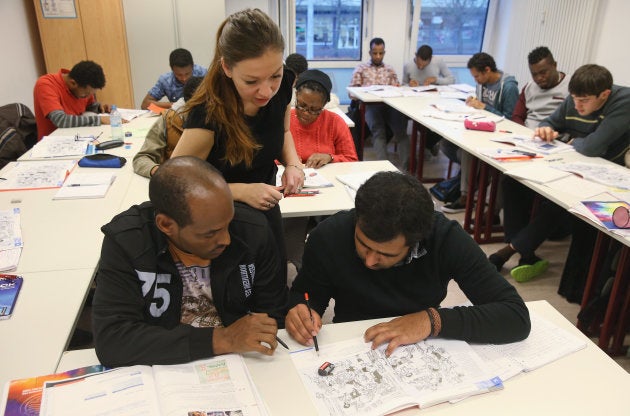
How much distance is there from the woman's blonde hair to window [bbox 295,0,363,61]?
5.54 m

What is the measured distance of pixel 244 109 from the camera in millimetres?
1490

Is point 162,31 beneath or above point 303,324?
above

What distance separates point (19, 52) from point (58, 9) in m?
0.68

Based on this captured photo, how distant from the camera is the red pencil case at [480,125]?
145 inches

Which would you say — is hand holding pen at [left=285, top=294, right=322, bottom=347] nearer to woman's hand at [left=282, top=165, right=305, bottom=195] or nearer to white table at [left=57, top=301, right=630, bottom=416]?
white table at [left=57, top=301, right=630, bottom=416]

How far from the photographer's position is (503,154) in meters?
3.06

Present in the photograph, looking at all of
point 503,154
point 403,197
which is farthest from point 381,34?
point 403,197

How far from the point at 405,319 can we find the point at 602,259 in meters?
1.65

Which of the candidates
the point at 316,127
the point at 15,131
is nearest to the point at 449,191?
the point at 316,127

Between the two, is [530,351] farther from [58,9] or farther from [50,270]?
[58,9]

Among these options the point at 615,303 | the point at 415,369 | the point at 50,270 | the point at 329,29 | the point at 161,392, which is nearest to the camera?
the point at 161,392

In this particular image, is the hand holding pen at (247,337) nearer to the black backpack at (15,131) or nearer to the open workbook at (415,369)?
the open workbook at (415,369)

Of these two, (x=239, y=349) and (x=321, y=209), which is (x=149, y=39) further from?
(x=239, y=349)

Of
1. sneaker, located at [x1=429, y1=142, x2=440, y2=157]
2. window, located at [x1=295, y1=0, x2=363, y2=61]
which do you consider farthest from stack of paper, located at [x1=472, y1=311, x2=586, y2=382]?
window, located at [x1=295, y1=0, x2=363, y2=61]
